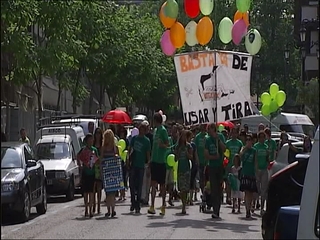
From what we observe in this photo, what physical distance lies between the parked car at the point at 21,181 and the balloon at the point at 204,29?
14.1ft

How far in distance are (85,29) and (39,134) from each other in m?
7.75

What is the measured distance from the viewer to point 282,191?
8.88 m

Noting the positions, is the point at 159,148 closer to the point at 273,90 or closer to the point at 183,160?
the point at 183,160

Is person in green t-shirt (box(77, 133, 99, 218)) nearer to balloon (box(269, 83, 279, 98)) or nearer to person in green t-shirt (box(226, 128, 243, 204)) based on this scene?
person in green t-shirt (box(226, 128, 243, 204))

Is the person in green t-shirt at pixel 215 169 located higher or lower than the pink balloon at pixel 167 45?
lower

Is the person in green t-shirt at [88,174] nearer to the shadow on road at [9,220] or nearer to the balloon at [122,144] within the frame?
the shadow on road at [9,220]

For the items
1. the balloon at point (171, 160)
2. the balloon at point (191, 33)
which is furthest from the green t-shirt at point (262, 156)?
the balloon at point (191, 33)

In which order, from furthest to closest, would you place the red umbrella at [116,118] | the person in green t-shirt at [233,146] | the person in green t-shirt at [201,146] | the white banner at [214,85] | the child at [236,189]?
the red umbrella at [116,118] → the person in green t-shirt at [201,146] → the person in green t-shirt at [233,146] → the child at [236,189] → the white banner at [214,85]

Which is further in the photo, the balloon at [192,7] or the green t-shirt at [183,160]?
the green t-shirt at [183,160]

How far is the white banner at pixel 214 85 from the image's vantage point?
16141 mm

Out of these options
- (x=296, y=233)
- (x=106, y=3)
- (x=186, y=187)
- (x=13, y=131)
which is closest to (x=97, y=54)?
(x=106, y=3)

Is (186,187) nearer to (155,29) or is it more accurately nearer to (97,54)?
(97,54)

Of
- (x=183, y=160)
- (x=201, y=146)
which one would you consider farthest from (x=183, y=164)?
(x=201, y=146)

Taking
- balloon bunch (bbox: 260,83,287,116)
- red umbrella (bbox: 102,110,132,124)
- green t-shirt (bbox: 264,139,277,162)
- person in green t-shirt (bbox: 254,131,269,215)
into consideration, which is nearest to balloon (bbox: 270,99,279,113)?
balloon bunch (bbox: 260,83,287,116)
